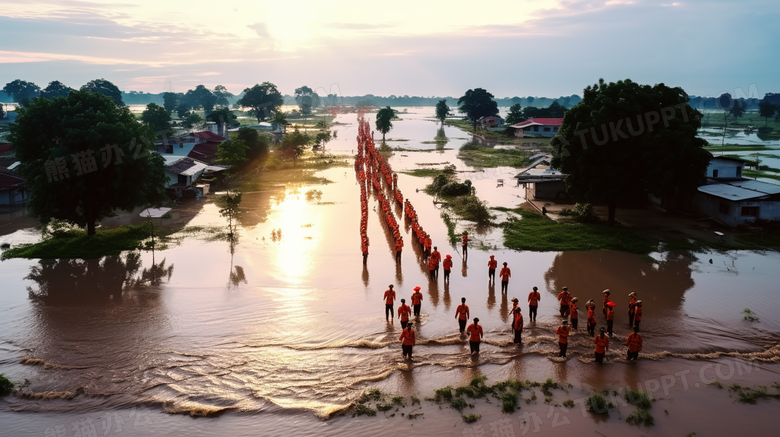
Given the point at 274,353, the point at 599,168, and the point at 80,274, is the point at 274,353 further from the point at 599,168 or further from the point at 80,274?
the point at 599,168

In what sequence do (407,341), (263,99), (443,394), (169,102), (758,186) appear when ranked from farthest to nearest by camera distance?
(169,102), (263,99), (758,186), (407,341), (443,394)

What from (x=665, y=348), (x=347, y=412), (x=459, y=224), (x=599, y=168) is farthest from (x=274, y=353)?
(x=599, y=168)

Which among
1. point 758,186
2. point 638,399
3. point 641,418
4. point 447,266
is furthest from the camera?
point 758,186

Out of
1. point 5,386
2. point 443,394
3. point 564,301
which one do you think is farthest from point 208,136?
point 443,394

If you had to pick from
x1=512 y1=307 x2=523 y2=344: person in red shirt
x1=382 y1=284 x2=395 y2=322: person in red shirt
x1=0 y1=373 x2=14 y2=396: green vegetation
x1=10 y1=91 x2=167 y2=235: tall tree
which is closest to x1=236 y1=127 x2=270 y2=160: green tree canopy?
x1=10 y1=91 x2=167 y2=235: tall tree

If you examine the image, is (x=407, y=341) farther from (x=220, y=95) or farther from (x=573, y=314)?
(x=220, y=95)

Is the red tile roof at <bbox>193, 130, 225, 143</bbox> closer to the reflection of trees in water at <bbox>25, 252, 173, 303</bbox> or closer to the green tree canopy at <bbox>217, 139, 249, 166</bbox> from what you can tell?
the green tree canopy at <bbox>217, 139, 249, 166</bbox>

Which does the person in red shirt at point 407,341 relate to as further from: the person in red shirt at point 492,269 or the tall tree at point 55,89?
the tall tree at point 55,89

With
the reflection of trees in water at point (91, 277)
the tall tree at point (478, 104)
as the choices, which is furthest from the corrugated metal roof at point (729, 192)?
the tall tree at point (478, 104)
